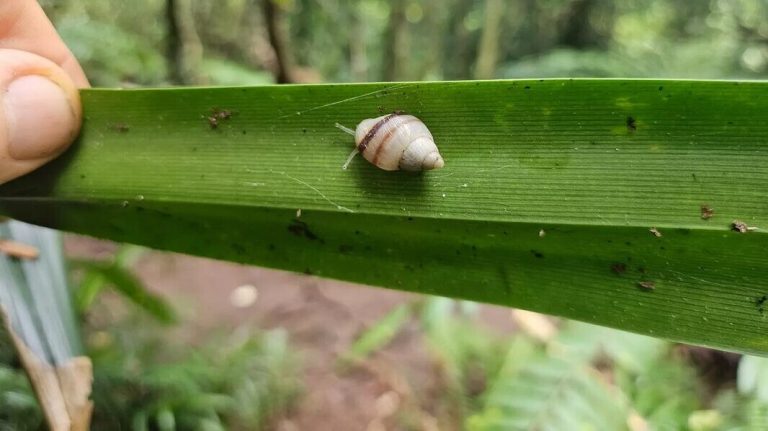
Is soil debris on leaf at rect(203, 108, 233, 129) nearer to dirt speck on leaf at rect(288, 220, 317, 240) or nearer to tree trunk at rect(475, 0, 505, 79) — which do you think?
dirt speck on leaf at rect(288, 220, 317, 240)

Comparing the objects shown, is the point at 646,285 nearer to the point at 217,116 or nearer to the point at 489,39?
the point at 217,116

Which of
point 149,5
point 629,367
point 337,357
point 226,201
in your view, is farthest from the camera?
point 149,5

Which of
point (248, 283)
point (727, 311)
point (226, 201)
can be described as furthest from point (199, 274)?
point (727, 311)

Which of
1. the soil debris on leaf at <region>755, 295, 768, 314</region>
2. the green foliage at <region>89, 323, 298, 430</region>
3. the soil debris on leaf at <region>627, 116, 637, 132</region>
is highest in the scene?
the soil debris on leaf at <region>627, 116, 637, 132</region>

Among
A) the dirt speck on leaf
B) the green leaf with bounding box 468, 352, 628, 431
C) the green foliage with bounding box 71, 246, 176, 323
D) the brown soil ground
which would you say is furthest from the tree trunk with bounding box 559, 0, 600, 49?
the dirt speck on leaf

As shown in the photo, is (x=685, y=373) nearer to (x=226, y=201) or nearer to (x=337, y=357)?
(x=337, y=357)

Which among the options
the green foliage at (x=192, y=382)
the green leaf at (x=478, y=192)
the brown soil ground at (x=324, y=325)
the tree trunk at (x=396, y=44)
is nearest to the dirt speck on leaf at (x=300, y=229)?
the green leaf at (x=478, y=192)
